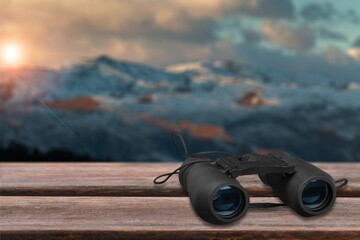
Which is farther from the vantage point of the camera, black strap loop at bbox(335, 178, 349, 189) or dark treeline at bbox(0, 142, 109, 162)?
dark treeline at bbox(0, 142, 109, 162)

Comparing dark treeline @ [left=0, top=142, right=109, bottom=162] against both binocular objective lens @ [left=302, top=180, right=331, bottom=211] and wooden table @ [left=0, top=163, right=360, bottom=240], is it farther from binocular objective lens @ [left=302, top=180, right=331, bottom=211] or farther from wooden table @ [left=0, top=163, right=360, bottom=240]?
binocular objective lens @ [left=302, top=180, right=331, bottom=211]

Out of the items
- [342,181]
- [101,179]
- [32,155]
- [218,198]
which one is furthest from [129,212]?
[32,155]

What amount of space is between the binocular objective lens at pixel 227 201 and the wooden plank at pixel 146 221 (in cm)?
3

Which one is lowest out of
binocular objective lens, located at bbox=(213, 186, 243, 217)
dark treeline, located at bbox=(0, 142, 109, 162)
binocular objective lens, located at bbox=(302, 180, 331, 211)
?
dark treeline, located at bbox=(0, 142, 109, 162)

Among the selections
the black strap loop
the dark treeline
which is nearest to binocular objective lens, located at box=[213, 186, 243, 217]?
the black strap loop

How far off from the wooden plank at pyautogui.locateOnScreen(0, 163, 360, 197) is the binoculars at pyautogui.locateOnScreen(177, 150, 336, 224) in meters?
0.09

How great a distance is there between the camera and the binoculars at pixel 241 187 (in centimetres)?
136

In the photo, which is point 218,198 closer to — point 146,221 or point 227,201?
point 227,201

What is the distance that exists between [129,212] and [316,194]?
0.46 metres

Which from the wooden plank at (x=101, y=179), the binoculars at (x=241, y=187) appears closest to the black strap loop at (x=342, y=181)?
the wooden plank at (x=101, y=179)

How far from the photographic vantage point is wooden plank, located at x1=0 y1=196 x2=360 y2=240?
127 centimetres

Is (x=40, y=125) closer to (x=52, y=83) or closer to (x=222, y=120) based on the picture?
(x=52, y=83)

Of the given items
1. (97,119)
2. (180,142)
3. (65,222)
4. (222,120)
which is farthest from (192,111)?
(65,222)

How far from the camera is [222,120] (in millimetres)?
7305
